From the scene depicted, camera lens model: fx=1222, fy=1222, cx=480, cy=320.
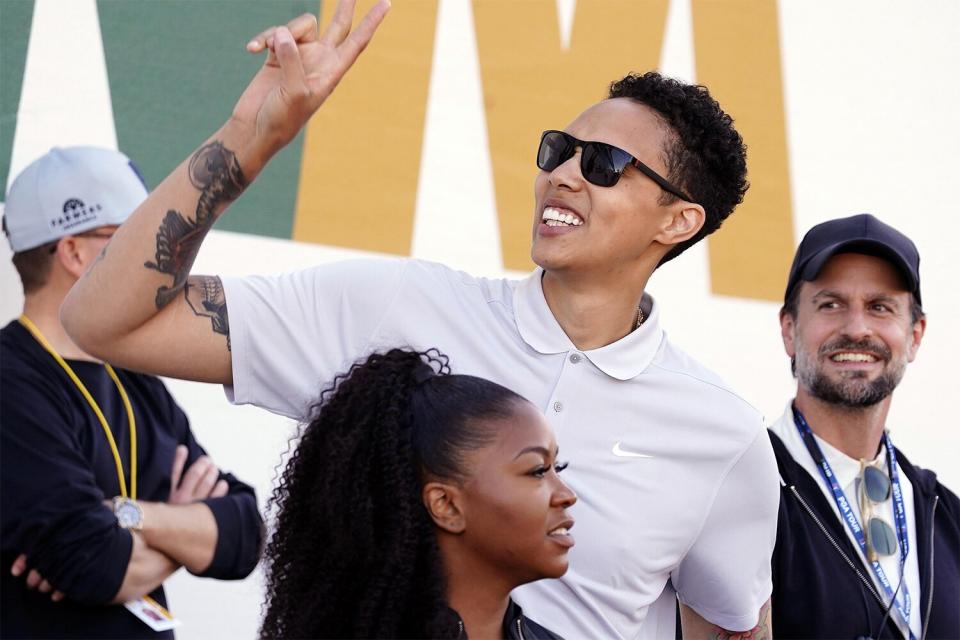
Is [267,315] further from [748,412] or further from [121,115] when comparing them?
[121,115]

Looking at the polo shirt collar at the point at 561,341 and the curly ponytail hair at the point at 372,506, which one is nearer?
the curly ponytail hair at the point at 372,506

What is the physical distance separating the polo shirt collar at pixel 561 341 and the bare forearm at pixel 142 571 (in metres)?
0.80

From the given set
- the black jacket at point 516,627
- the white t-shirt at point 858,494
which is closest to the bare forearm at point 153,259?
the black jacket at point 516,627

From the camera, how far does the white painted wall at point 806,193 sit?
2949 millimetres

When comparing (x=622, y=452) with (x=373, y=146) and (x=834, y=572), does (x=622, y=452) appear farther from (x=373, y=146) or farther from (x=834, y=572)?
(x=373, y=146)

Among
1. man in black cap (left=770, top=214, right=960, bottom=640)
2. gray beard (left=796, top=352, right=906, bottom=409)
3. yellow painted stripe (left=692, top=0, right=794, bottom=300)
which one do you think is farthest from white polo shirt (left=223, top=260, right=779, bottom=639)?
yellow painted stripe (left=692, top=0, right=794, bottom=300)

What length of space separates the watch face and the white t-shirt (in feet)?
4.85

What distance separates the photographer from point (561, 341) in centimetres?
210

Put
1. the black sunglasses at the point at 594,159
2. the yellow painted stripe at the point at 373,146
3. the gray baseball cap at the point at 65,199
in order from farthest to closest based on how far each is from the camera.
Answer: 1. the yellow painted stripe at the point at 373,146
2. the gray baseball cap at the point at 65,199
3. the black sunglasses at the point at 594,159

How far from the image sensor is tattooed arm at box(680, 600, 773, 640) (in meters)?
2.32

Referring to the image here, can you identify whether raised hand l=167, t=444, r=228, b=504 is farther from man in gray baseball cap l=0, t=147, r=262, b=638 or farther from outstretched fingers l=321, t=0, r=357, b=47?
outstretched fingers l=321, t=0, r=357, b=47

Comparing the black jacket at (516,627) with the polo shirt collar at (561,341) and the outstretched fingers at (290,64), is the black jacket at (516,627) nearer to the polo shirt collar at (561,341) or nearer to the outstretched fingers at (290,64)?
the polo shirt collar at (561,341)

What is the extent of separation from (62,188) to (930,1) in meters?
2.66

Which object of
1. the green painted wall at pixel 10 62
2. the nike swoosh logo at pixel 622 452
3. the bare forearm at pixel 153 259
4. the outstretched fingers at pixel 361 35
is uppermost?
the outstretched fingers at pixel 361 35
